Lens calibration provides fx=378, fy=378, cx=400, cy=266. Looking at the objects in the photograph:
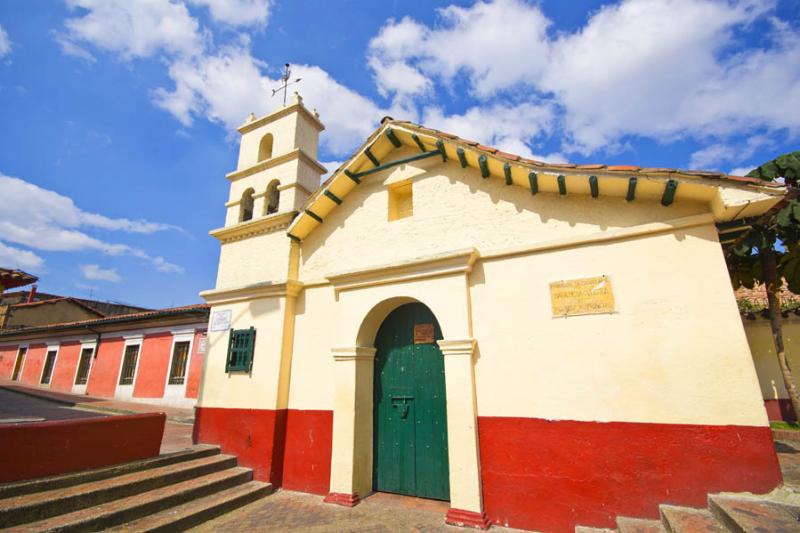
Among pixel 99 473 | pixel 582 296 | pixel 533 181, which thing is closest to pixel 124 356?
pixel 99 473

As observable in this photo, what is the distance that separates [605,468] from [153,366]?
15608 mm

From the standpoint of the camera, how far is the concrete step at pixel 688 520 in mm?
3466

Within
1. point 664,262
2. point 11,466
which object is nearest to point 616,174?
point 664,262

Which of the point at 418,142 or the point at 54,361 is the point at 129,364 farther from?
the point at 418,142

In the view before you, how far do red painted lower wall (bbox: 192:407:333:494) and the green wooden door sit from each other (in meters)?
0.88

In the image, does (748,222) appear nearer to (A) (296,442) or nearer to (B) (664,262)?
(B) (664,262)

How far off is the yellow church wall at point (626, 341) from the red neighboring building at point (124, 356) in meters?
10.5

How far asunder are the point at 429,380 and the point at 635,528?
9.88ft

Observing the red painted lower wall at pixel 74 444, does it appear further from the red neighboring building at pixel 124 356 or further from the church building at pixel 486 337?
the red neighboring building at pixel 124 356

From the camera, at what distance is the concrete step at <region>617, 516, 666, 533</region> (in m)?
3.82

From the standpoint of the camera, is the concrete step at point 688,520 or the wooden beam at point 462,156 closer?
the concrete step at point 688,520

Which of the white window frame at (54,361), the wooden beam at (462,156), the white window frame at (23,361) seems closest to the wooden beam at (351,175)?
the wooden beam at (462,156)

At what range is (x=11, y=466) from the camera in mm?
4582

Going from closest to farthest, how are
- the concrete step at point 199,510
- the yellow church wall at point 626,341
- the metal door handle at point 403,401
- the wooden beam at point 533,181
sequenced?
1. the yellow church wall at point 626,341
2. the concrete step at point 199,510
3. the wooden beam at point 533,181
4. the metal door handle at point 403,401
